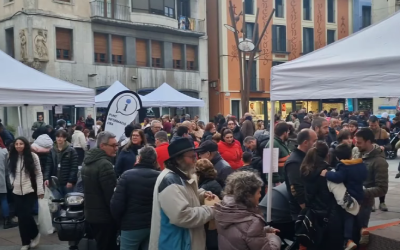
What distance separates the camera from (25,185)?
20.5 ft

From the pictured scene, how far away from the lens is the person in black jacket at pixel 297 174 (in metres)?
4.57

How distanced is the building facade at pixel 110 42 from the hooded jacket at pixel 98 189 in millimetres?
19490

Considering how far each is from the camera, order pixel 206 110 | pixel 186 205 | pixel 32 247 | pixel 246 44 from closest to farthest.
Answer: pixel 186 205
pixel 32 247
pixel 246 44
pixel 206 110

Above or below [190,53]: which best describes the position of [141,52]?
below

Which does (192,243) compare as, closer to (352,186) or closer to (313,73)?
(352,186)

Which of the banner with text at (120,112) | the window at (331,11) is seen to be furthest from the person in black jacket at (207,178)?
the window at (331,11)

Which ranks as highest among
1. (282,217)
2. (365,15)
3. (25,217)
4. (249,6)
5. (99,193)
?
(365,15)

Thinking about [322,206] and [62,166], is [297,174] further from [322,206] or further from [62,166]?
[62,166]

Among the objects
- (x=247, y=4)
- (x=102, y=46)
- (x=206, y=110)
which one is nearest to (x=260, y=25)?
(x=247, y=4)

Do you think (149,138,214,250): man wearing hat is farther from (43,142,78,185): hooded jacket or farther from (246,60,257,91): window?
(246,60,257,91): window

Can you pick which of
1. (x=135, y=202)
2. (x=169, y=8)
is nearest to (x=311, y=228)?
(x=135, y=202)

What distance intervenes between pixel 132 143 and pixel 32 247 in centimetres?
204

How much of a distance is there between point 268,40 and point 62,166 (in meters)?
30.7

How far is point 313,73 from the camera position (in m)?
4.62
